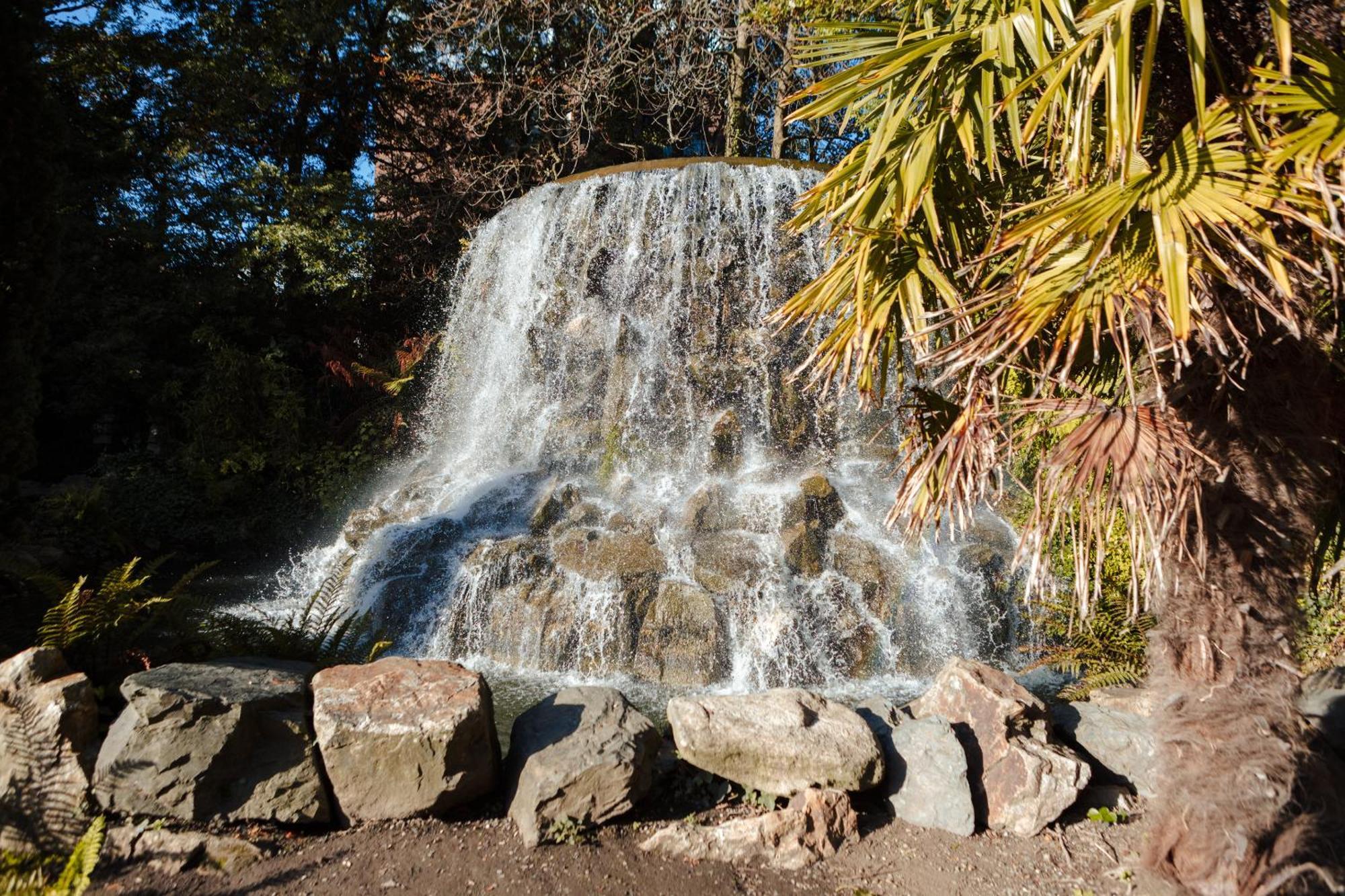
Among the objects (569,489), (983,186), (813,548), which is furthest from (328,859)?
(569,489)

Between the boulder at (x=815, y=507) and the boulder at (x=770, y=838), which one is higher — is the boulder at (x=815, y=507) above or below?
above

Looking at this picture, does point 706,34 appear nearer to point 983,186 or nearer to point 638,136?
point 638,136

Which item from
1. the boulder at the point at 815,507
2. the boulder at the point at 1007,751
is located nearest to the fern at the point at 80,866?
the boulder at the point at 1007,751

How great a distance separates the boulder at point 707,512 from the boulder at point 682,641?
41.5 inches

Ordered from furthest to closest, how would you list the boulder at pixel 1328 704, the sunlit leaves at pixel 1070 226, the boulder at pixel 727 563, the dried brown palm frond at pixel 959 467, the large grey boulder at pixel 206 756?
the boulder at pixel 727 563 < the boulder at pixel 1328 704 < the large grey boulder at pixel 206 756 < the dried brown palm frond at pixel 959 467 < the sunlit leaves at pixel 1070 226

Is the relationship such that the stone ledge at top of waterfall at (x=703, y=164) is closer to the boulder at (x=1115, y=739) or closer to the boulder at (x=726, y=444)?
the boulder at (x=726, y=444)

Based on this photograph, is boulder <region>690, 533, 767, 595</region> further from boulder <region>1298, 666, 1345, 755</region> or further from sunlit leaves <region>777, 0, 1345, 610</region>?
boulder <region>1298, 666, 1345, 755</region>

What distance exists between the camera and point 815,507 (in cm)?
781

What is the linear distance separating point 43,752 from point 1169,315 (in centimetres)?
475

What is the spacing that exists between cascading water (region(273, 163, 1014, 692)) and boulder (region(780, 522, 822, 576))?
2cm

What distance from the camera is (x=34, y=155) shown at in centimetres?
702

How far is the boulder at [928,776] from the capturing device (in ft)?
12.4

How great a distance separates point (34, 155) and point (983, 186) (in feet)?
26.5

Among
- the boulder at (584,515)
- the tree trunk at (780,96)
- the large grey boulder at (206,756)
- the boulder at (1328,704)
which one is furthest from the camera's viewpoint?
the tree trunk at (780,96)
